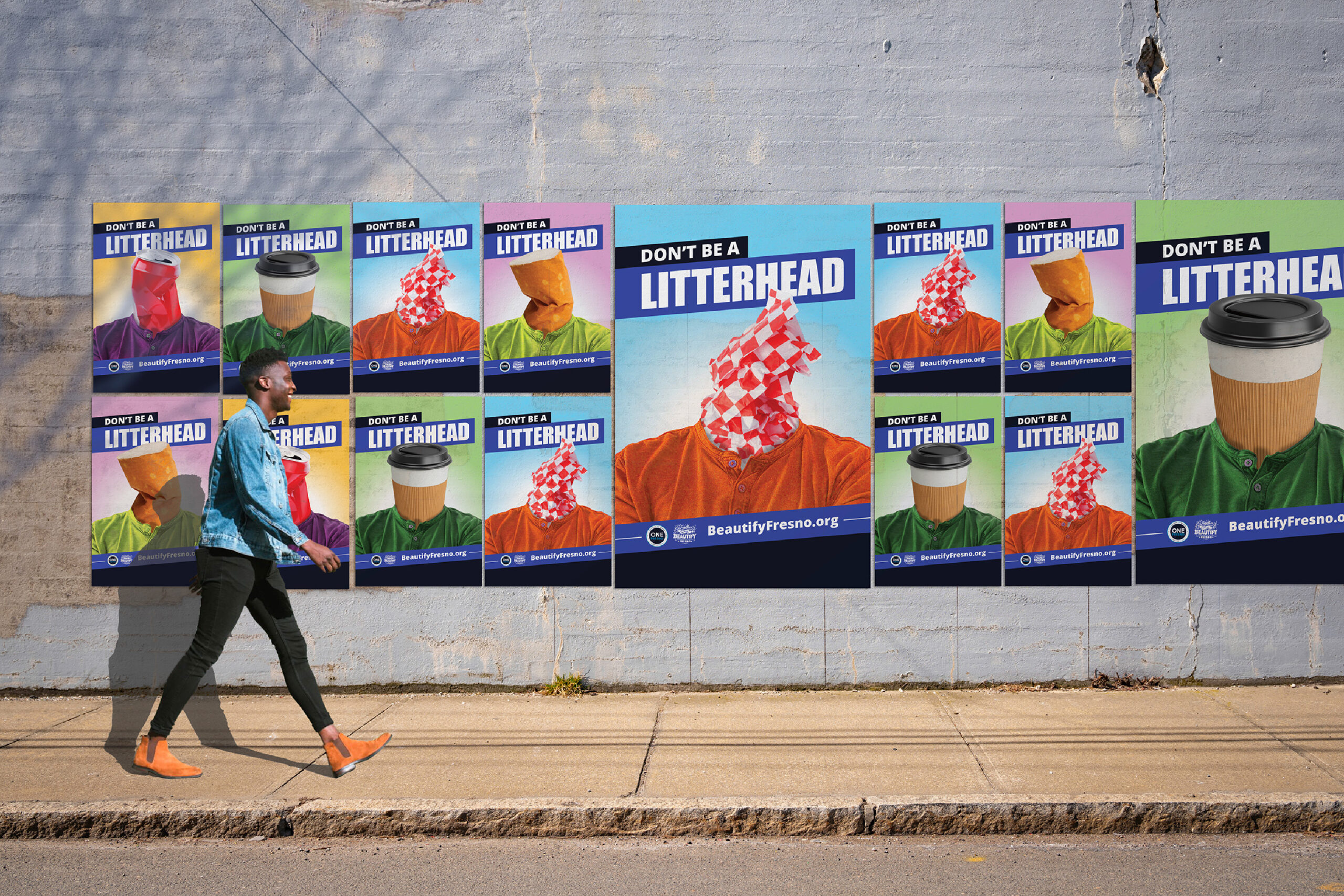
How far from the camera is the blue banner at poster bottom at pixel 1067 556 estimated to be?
6.22 meters

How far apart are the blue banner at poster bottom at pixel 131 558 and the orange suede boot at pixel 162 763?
1.83 m

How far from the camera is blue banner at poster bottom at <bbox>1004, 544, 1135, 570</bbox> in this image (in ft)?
20.4

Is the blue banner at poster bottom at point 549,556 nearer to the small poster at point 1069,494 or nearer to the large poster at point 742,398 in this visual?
the large poster at point 742,398

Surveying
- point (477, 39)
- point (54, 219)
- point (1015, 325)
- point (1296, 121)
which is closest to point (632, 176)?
point (477, 39)

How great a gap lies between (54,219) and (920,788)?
255 inches

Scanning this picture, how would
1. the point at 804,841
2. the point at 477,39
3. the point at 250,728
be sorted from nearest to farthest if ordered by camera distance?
the point at 804,841
the point at 250,728
the point at 477,39

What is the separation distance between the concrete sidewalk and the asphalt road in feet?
0.31

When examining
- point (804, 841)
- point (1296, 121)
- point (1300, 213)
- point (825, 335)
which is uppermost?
point (1296, 121)

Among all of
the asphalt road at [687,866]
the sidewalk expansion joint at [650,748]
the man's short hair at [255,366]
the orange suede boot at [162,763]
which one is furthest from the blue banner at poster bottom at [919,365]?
the orange suede boot at [162,763]

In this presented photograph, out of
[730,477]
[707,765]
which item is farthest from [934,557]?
[707,765]

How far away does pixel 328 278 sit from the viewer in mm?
6242

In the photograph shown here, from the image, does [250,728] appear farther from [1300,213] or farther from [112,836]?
[1300,213]

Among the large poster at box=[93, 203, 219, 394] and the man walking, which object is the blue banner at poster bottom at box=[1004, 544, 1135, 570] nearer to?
the man walking

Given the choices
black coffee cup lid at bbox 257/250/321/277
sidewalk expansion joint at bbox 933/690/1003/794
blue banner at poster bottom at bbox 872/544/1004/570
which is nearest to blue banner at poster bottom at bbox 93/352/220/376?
black coffee cup lid at bbox 257/250/321/277
